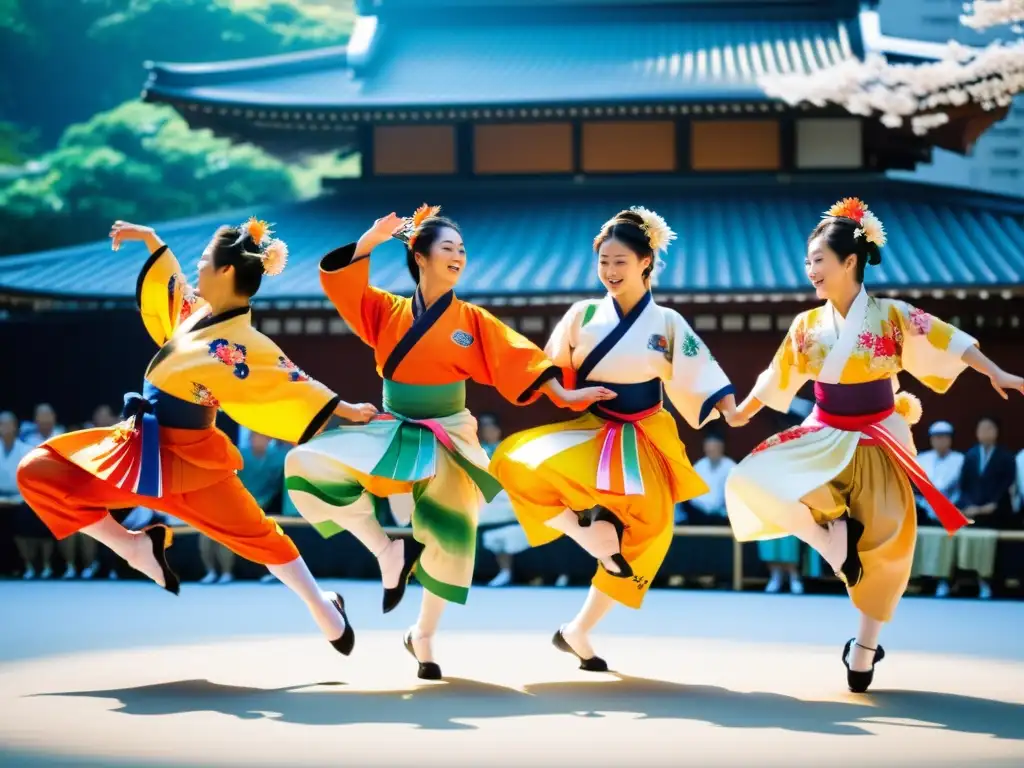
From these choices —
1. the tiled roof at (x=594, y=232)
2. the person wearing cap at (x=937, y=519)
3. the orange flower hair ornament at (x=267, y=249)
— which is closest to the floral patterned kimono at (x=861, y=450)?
the orange flower hair ornament at (x=267, y=249)

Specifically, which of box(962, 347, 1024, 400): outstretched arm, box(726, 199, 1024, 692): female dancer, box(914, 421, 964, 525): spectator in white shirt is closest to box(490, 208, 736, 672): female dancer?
box(726, 199, 1024, 692): female dancer

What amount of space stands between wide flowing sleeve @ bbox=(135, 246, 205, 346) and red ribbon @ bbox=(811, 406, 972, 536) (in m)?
2.44

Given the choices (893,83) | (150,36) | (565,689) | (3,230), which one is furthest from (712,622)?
(150,36)

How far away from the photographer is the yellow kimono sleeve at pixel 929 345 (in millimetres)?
5180

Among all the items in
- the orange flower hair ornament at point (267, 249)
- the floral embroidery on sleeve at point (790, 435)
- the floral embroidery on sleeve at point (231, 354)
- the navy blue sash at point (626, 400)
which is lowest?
the floral embroidery on sleeve at point (790, 435)

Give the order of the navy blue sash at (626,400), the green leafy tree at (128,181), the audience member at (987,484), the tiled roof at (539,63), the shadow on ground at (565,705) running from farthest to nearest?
the green leafy tree at (128,181), the tiled roof at (539,63), the audience member at (987,484), the navy blue sash at (626,400), the shadow on ground at (565,705)

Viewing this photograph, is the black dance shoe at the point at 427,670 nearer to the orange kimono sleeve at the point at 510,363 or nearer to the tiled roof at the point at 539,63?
the orange kimono sleeve at the point at 510,363

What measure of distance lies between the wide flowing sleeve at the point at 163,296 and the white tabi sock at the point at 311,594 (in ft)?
3.33

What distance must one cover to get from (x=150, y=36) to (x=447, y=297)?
997 inches

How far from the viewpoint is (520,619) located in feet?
24.0

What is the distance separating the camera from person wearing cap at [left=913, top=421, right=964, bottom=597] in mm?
8727

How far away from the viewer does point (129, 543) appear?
200 inches

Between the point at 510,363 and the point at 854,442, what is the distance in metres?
1.29

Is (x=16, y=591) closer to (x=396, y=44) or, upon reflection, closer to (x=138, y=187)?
(x=396, y=44)
